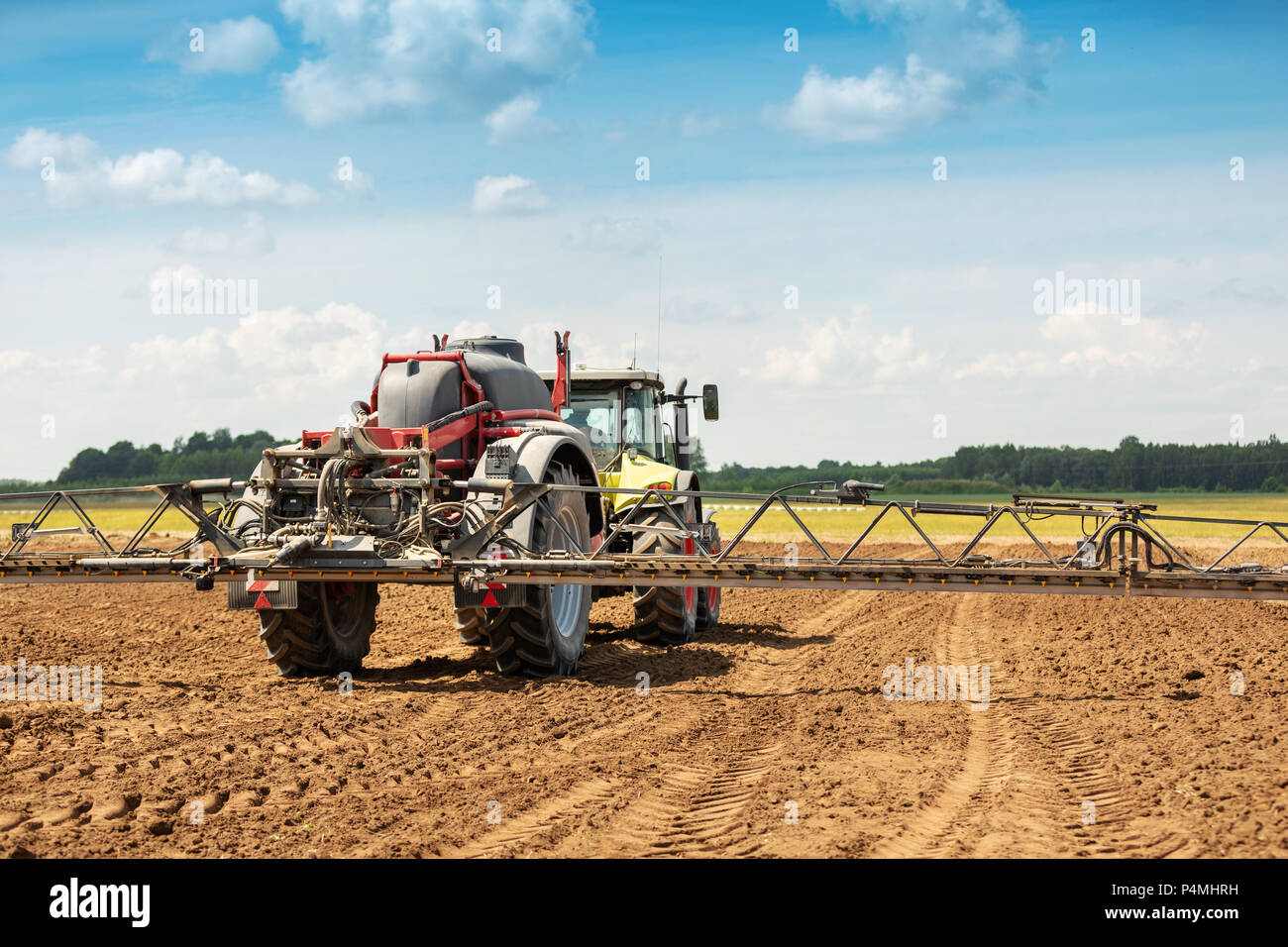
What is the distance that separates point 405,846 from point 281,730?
264 cm

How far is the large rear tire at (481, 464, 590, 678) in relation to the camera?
29.4ft

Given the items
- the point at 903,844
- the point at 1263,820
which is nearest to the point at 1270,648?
the point at 1263,820

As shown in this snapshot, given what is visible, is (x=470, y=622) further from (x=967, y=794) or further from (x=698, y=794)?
(x=967, y=794)

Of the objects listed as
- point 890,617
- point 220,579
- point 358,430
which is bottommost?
point 890,617

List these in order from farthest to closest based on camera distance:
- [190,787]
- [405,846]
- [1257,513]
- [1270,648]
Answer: [1257,513], [1270,648], [190,787], [405,846]

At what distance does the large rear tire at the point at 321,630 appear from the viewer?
937 centimetres

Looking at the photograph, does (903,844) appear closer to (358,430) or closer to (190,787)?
(190,787)

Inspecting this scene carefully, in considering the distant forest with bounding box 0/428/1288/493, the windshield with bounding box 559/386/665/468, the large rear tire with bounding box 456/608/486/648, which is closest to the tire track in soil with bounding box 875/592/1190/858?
the large rear tire with bounding box 456/608/486/648

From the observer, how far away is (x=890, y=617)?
14.9 metres

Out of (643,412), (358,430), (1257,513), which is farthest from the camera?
(1257,513)

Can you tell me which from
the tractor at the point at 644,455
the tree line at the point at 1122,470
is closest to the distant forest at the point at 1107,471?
the tree line at the point at 1122,470

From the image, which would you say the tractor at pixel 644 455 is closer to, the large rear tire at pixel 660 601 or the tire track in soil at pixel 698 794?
the large rear tire at pixel 660 601

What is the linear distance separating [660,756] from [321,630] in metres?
3.92

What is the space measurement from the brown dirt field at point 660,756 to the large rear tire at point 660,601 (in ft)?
0.85
